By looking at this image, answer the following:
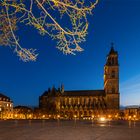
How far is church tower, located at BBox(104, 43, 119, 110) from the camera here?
154m

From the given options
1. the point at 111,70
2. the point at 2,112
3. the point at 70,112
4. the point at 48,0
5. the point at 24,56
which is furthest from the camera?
the point at 70,112

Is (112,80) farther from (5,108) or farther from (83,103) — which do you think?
(5,108)

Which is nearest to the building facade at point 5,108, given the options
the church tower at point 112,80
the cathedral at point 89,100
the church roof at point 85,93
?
the cathedral at point 89,100

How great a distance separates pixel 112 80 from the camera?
154000 millimetres

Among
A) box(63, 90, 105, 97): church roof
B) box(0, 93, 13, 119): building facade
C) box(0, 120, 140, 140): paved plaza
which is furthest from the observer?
box(63, 90, 105, 97): church roof

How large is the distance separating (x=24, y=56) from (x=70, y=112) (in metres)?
164

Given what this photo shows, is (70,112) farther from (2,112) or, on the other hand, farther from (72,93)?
(2,112)

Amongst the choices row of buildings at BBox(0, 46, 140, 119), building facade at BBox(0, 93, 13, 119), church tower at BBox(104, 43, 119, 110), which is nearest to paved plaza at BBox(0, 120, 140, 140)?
building facade at BBox(0, 93, 13, 119)

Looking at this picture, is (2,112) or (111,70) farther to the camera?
(111,70)

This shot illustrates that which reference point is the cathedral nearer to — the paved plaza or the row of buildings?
the row of buildings

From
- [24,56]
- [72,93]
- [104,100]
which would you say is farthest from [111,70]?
[24,56]

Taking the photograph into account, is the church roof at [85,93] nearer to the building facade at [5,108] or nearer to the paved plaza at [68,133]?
the building facade at [5,108]

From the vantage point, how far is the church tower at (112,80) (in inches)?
6053

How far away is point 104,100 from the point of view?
540 feet
